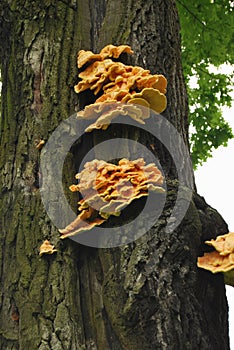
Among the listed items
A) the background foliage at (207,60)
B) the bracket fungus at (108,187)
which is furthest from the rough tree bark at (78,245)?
the background foliage at (207,60)

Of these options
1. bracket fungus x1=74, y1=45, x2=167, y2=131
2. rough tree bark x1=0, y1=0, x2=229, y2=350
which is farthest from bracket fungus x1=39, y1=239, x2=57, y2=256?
bracket fungus x1=74, y1=45, x2=167, y2=131

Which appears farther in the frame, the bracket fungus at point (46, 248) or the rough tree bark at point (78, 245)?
the bracket fungus at point (46, 248)

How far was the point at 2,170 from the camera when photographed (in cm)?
352

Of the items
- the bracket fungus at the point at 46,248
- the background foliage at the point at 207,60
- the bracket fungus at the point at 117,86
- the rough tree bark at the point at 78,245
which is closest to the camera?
the rough tree bark at the point at 78,245

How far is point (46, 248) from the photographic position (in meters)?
3.08

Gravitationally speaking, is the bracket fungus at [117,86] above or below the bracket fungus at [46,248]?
above

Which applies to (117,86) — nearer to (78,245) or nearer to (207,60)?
(78,245)

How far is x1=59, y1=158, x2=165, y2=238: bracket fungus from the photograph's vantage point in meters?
2.92

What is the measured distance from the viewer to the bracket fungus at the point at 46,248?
3.07m

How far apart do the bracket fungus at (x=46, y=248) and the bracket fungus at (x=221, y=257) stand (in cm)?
81

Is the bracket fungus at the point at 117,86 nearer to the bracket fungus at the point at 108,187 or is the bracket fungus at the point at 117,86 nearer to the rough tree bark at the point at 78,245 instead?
the rough tree bark at the point at 78,245

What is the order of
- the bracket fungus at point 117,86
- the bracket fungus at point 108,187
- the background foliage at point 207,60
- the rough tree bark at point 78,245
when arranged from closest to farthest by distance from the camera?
the rough tree bark at point 78,245
the bracket fungus at point 108,187
the bracket fungus at point 117,86
the background foliage at point 207,60

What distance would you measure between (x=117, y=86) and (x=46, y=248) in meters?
1.04

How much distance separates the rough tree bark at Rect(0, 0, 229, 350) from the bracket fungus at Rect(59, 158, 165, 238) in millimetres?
143
